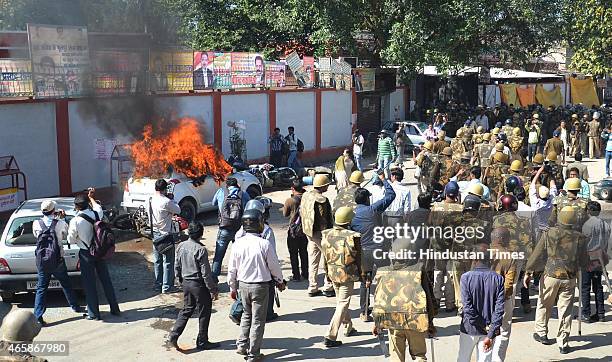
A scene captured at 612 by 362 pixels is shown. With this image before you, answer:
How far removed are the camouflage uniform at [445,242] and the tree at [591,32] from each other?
19900 millimetres

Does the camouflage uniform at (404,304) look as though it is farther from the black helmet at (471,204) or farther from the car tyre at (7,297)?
the car tyre at (7,297)

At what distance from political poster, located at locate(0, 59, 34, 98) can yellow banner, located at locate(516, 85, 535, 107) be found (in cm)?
2658

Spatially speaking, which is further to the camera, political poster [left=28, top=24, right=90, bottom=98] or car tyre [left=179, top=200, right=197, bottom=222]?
political poster [left=28, top=24, right=90, bottom=98]

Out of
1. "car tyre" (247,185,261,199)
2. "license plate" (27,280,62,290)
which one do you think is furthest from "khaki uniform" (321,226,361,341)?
"car tyre" (247,185,261,199)

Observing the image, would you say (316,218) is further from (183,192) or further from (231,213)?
(183,192)

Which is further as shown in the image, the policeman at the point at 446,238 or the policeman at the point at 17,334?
the policeman at the point at 446,238

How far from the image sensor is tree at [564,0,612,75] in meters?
25.2

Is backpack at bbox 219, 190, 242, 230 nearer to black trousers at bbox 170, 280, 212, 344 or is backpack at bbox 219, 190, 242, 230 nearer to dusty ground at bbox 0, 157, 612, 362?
dusty ground at bbox 0, 157, 612, 362

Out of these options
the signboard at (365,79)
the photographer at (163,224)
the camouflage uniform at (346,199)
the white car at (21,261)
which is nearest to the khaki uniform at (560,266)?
the camouflage uniform at (346,199)

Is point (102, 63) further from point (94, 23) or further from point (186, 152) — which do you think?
point (186, 152)

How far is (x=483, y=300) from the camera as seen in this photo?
596 cm

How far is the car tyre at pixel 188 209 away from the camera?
13875 mm

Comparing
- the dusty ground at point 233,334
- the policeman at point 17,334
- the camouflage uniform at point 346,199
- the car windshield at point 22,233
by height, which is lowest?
the dusty ground at point 233,334

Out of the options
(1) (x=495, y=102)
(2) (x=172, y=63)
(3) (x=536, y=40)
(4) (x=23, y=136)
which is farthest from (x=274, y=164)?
(1) (x=495, y=102)
